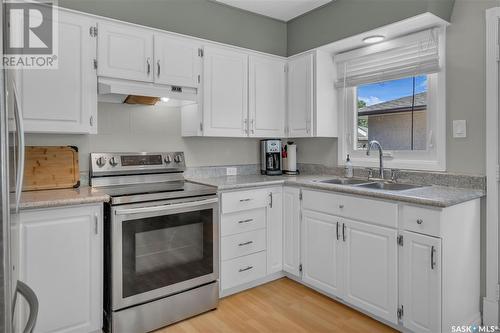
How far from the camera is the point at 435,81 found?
251 cm

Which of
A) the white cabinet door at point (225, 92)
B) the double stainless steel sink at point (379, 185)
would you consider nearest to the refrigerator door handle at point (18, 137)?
the white cabinet door at point (225, 92)

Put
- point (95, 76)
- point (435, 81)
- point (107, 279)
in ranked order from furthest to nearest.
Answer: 1. point (435, 81)
2. point (95, 76)
3. point (107, 279)

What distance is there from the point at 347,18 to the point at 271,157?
4.71ft

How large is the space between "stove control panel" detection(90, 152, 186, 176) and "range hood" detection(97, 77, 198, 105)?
44cm

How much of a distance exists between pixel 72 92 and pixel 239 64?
1.43 meters

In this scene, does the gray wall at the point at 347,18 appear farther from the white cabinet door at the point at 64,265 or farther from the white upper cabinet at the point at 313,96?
the white cabinet door at the point at 64,265

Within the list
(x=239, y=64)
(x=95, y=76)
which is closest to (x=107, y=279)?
(x=95, y=76)

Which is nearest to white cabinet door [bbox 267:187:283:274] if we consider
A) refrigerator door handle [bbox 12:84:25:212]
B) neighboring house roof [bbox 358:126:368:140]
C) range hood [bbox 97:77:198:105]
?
neighboring house roof [bbox 358:126:368:140]

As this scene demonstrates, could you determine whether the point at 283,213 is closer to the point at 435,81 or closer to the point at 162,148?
the point at 162,148

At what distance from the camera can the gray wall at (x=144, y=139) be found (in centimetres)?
247

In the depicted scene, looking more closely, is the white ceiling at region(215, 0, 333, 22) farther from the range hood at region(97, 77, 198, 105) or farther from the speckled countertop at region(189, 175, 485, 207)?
the speckled countertop at region(189, 175, 485, 207)

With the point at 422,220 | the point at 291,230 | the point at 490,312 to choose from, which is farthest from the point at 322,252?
the point at 490,312

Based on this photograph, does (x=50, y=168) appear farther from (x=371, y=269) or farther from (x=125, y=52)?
(x=371, y=269)

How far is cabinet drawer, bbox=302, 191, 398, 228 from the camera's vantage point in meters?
2.11
